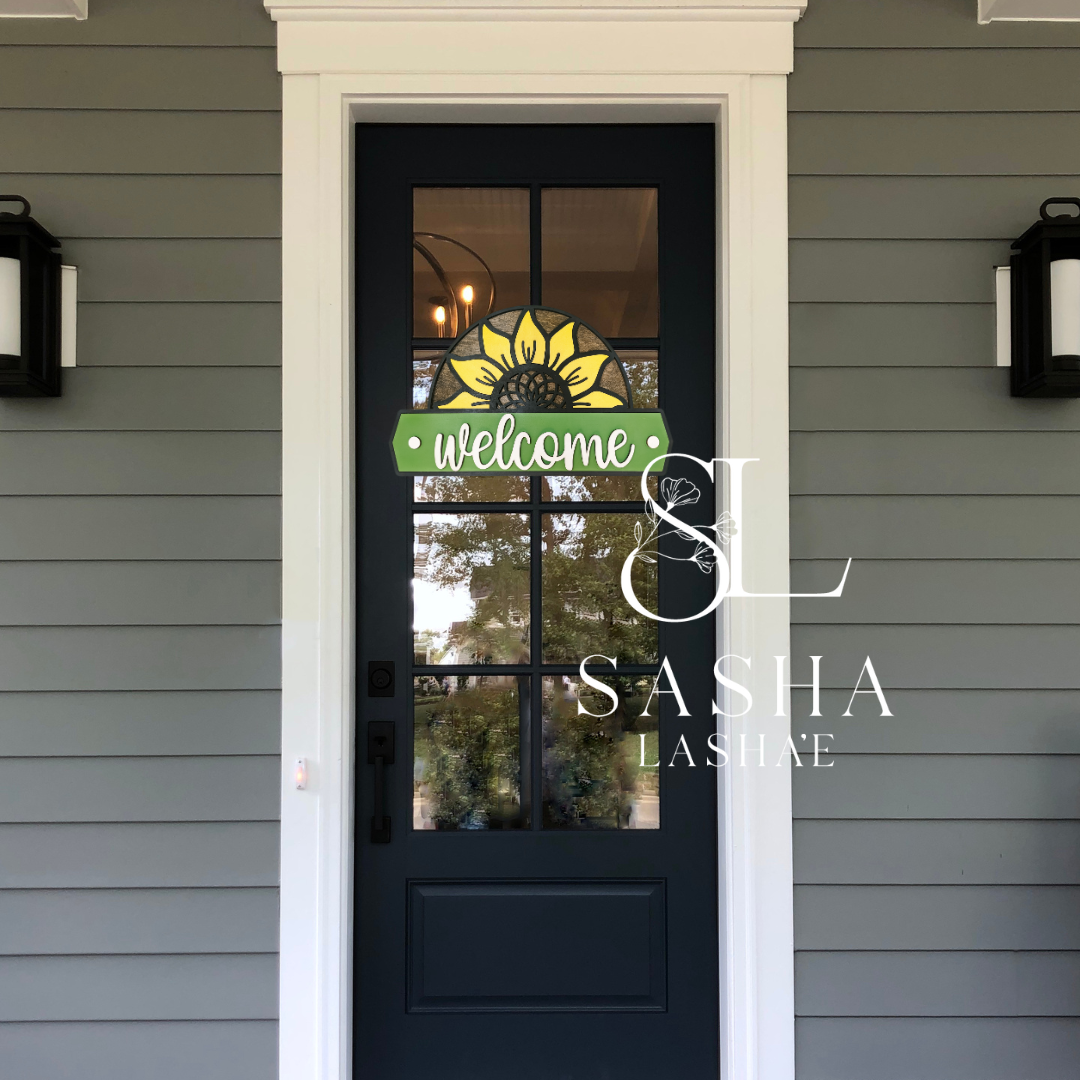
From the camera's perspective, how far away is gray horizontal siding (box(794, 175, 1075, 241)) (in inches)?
69.9

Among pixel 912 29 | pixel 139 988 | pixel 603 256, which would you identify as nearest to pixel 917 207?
pixel 912 29

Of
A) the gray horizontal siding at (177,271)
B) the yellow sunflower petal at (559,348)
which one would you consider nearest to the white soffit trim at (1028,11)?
the yellow sunflower petal at (559,348)

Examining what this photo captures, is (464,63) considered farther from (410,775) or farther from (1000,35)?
(410,775)

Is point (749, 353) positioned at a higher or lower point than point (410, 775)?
higher

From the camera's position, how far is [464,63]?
1760 millimetres

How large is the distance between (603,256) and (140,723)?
146 centimetres

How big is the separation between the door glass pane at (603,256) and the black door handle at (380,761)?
3.37ft

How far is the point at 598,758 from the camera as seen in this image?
183 centimetres

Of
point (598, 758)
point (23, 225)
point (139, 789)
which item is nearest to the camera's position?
point (23, 225)

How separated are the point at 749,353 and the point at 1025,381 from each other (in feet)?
1.90

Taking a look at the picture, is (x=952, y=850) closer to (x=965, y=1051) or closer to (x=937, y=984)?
(x=937, y=984)

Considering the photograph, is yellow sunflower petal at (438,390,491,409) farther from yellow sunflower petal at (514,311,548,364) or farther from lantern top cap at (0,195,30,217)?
lantern top cap at (0,195,30,217)

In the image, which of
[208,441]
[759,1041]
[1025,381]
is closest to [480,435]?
[208,441]

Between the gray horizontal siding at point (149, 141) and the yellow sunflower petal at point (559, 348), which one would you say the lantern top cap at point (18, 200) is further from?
the yellow sunflower petal at point (559, 348)
